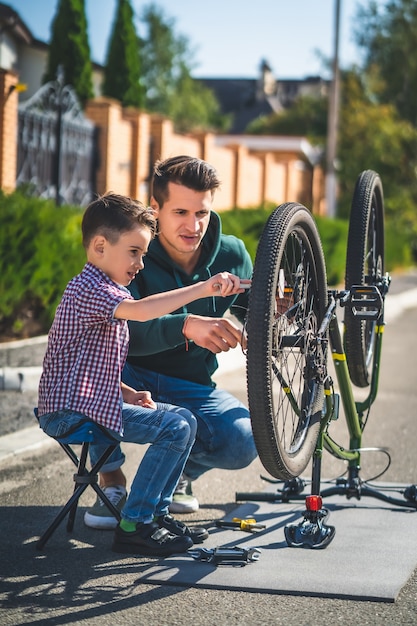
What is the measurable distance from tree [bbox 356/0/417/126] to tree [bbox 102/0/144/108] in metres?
25.2

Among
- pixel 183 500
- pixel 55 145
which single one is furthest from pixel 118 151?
pixel 183 500

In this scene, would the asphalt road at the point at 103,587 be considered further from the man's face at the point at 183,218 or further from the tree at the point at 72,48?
the tree at the point at 72,48

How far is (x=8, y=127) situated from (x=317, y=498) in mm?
12103

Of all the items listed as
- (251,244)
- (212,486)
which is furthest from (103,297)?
(251,244)

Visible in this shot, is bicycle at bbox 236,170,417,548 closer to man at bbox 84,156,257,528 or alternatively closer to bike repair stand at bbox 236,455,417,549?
bike repair stand at bbox 236,455,417,549

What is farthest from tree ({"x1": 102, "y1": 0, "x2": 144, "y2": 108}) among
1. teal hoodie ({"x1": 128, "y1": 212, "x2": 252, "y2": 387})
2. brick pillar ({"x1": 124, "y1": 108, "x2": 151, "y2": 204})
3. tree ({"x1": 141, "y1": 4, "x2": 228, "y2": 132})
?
tree ({"x1": 141, "y1": 4, "x2": 228, "y2": 132})

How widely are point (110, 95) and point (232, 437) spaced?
88.4 ft

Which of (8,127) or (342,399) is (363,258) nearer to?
(342,399)

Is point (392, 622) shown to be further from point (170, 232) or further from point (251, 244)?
point (251, 244)

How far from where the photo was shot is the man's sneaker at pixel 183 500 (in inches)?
207

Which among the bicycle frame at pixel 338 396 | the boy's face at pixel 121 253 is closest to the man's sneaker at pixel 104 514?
the bicycle frame at pixel 338 396

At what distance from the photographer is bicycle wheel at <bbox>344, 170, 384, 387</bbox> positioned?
17.3 feet

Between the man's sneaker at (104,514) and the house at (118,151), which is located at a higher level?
the house at (118,151)

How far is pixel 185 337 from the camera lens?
457cm
